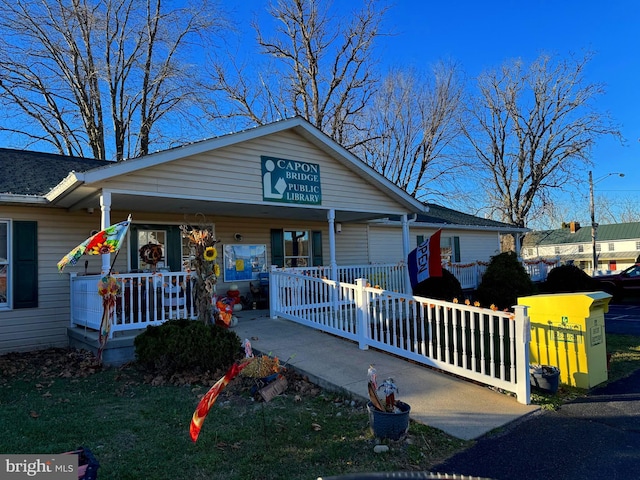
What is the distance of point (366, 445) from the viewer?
3.76 m

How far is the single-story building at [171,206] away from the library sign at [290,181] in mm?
24

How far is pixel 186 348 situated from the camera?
18.9 ft

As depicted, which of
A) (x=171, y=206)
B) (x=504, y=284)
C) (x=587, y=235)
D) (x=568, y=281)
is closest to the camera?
(x=171, y=206)

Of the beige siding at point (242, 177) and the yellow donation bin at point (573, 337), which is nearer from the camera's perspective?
the yellow donation bin at point (573, 337)

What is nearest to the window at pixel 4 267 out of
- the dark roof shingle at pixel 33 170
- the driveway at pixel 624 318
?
the dark roof shingle at pixel 33 170

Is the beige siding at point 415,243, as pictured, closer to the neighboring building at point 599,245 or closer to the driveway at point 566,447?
the driveway at point 566,447

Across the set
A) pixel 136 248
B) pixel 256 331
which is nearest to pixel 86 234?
pixel 136 248

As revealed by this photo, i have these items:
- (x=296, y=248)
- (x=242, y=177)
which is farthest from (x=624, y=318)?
(x=242, y=177)

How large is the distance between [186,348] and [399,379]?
2.87 metres

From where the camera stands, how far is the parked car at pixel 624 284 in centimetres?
1688

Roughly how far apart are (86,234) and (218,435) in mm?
6677

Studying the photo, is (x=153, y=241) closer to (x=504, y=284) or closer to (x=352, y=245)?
(x=352, y=245)

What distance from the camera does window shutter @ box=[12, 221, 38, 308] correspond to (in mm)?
8109

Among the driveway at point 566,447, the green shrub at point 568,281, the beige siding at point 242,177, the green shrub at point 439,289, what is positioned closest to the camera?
the driveway at point 566,447
